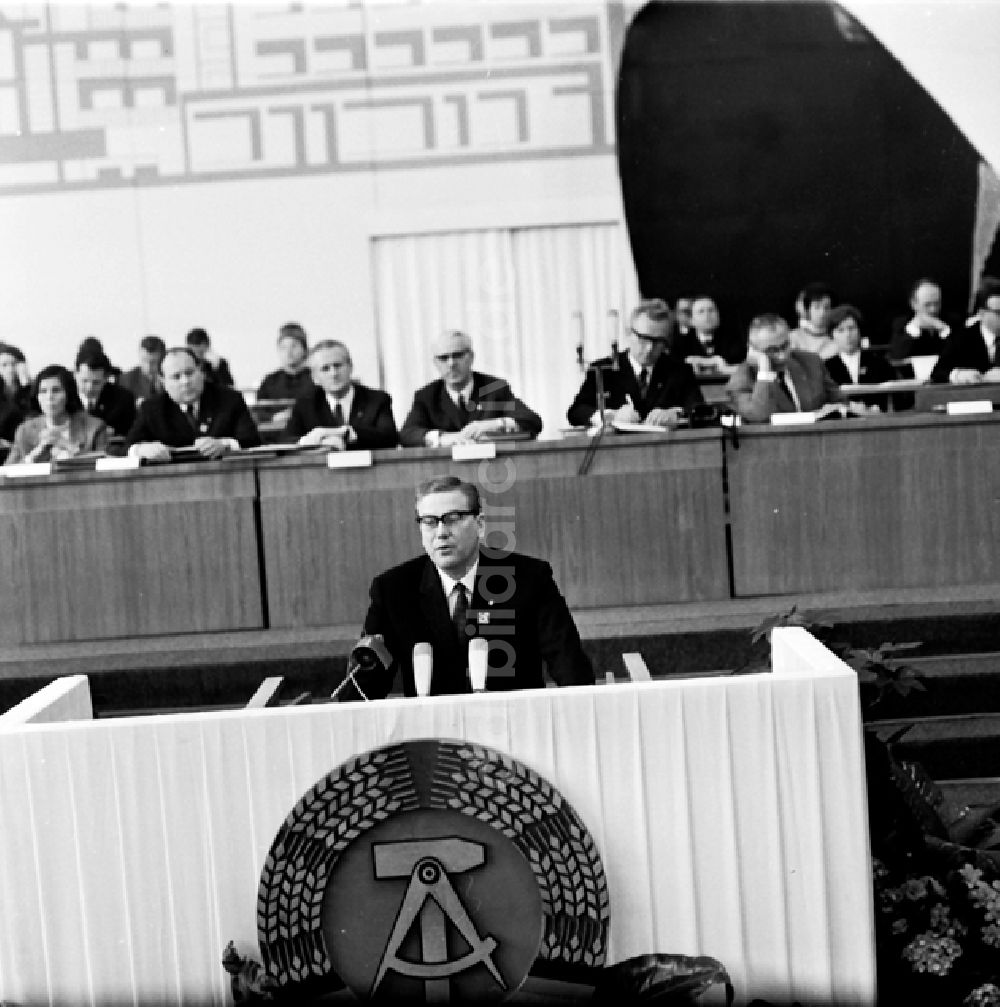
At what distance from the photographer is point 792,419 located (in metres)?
6.20

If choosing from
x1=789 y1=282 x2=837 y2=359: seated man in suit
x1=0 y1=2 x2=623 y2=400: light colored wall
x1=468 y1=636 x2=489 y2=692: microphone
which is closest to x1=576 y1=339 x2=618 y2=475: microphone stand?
x1=789 y1=282 x2=837 y2=359: seated man in suit

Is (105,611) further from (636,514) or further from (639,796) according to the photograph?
(639,796)

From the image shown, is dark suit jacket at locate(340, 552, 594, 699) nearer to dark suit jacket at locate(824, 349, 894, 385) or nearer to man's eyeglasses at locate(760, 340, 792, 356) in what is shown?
man's eyeglasses at locate(760, 340, 792, 356)

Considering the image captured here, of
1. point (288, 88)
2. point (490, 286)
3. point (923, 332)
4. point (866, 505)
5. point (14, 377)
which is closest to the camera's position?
point (866, 505)

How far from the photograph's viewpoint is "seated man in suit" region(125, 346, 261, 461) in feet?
21.3

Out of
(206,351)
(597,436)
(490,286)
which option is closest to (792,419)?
(597,436)

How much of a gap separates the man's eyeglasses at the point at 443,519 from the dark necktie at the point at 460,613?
0.20m

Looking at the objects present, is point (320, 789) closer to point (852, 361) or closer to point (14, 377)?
point (852, 361)

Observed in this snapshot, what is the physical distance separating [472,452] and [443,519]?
2293 millimetres

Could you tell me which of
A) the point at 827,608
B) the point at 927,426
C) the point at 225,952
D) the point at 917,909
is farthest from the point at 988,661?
the point at 225,952

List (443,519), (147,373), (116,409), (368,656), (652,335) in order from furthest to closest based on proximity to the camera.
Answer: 1. (147,373)
2. (116,409)
3. (652,335)
4. (443,519)
5. (368,656)

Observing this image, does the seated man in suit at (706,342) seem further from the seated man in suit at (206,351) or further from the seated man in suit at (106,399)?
the seated man in suit at (106,399)

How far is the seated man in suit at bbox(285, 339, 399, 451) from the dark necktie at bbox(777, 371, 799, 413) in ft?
4.88

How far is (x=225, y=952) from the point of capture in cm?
303
